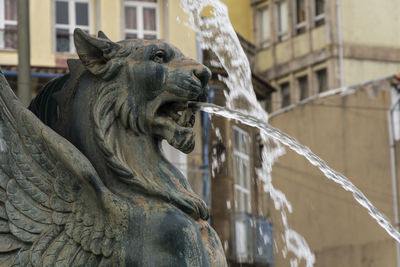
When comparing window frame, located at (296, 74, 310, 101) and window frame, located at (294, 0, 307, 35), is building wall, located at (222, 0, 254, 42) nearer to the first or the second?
window frame, located at (294, 0, 307, 35)

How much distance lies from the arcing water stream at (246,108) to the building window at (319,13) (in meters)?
7.69

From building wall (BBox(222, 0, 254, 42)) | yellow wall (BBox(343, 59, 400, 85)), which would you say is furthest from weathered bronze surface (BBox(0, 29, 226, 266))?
building wall (BBox(222, 0, 254, 42))

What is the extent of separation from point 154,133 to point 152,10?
90.8 feet

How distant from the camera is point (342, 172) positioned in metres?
39.6

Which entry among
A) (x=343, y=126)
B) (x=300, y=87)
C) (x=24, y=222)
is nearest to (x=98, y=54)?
(x=24, y=222)

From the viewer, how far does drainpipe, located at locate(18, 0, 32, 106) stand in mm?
14664

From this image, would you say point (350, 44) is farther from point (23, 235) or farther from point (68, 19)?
point (23, 235)

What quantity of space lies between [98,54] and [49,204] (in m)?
0.75

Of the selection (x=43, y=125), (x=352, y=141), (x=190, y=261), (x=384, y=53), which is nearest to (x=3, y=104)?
(x=43, y=125)

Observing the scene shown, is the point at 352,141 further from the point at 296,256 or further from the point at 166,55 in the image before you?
the point at 166,55

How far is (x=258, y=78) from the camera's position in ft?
135

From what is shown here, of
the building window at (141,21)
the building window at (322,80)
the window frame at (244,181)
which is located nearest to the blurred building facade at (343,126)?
the building window at (322,80)

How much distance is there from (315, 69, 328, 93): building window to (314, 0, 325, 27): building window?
1.77 meters

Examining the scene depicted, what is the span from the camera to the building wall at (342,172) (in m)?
38.6
